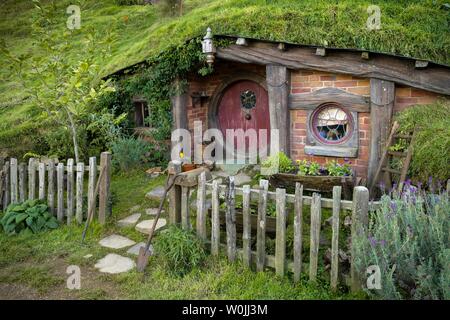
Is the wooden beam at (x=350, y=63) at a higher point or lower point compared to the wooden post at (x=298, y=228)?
higher

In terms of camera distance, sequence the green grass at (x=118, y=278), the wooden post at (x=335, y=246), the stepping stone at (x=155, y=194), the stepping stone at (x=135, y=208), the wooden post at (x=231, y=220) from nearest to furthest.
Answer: the wooden post at (x=335, y=246)
the green grass at (x=118, y=278)
the wooden post at (x=231, y=220)
the stepping stone at (x=135, y=208)
the stepping stone at (x=155, y=194)

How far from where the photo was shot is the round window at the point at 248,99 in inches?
328

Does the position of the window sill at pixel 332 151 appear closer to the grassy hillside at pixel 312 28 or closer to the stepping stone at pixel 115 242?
the grassy hillside at pixel 312 28

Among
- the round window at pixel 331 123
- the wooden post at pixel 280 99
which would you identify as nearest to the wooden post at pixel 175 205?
the wooden post at pixel 280 99

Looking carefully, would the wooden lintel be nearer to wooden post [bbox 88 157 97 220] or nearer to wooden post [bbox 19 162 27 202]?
wooden post [bbox 88 157 97 220]

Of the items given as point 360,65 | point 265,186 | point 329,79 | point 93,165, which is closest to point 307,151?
point 329,79

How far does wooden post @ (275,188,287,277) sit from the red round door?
4.49 meters

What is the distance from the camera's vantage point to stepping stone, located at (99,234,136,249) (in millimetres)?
4902

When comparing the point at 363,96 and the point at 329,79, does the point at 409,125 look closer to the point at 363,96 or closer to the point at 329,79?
the point at 363,96

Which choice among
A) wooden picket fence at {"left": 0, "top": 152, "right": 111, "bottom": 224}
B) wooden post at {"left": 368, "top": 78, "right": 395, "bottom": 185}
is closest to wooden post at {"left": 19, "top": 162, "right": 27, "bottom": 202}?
wooden picket fence at {"left": 0, "top": 152, "right": 111, "bottom": 224}

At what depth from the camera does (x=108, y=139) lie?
8.53 metres

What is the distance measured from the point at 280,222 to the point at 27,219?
376 centimetres

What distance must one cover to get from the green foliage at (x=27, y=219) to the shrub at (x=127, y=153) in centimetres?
260

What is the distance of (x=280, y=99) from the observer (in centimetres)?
684
